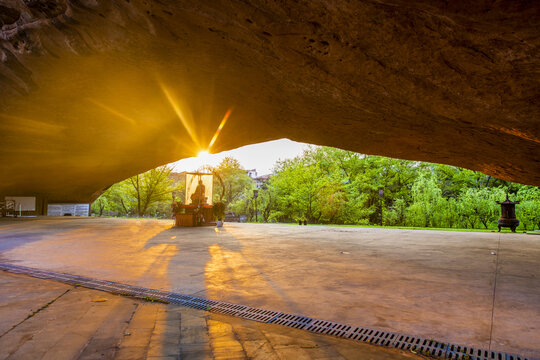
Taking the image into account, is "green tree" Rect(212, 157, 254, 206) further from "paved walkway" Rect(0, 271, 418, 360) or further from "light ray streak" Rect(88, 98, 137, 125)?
"paved walkway" Rect(0, 271, 418, 360)

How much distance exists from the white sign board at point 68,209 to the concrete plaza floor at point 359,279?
1891 cm

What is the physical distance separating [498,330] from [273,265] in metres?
3.12

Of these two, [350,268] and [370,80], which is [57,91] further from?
[350,268]

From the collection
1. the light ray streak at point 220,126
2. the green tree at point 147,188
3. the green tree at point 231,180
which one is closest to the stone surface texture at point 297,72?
the light ray streak at point 220,126

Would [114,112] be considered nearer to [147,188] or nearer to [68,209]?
[147,188]

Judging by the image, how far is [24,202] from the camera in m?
20.5

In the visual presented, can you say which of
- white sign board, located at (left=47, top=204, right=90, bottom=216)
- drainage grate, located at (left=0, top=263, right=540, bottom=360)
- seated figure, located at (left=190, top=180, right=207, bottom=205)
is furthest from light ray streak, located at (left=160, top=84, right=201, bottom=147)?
white sign board, located at (left=47, top=204, right=90, bottom=216)

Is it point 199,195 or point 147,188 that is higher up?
point 147,188

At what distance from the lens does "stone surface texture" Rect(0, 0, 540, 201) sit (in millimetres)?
2961

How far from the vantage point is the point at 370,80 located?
4242mm

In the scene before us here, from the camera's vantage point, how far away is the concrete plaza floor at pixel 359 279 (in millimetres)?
2543

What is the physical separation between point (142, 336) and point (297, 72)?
391cm

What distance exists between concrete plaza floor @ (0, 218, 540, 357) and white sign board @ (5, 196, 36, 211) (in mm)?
17209

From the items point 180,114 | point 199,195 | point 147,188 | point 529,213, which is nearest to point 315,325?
point 180,114
